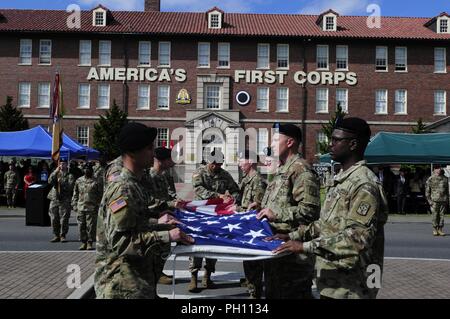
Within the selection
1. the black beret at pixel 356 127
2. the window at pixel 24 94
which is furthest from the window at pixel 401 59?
the black beret at pixel 356 127

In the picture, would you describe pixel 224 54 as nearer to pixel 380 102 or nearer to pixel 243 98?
pixel 243 98

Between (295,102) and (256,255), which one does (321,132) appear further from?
(256,255)

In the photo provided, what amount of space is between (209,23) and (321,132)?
550 inches

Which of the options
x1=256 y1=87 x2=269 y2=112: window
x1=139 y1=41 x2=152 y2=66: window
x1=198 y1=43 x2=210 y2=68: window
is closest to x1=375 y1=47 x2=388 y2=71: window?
x1=256 y1=87 x2=269 y2=112: window

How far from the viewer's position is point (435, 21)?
47188mm

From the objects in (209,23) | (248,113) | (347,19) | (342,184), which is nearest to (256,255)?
(342,184)

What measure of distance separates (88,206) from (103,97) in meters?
34.6

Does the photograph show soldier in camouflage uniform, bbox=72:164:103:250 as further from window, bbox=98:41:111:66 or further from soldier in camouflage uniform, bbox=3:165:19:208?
window, bbox=98:41:111:66

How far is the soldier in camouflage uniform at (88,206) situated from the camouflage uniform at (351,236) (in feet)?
31.1

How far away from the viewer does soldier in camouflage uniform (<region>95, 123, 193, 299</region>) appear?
12.1 feet

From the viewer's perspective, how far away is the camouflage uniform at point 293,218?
194 inches

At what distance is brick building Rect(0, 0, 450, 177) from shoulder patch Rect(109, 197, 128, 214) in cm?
4096

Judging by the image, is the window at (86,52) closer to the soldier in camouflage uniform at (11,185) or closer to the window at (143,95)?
the window at (143,95)

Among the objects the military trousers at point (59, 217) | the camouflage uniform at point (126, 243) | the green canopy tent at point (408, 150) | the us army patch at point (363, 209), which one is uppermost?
the green canopy tent at point (408, 150)
